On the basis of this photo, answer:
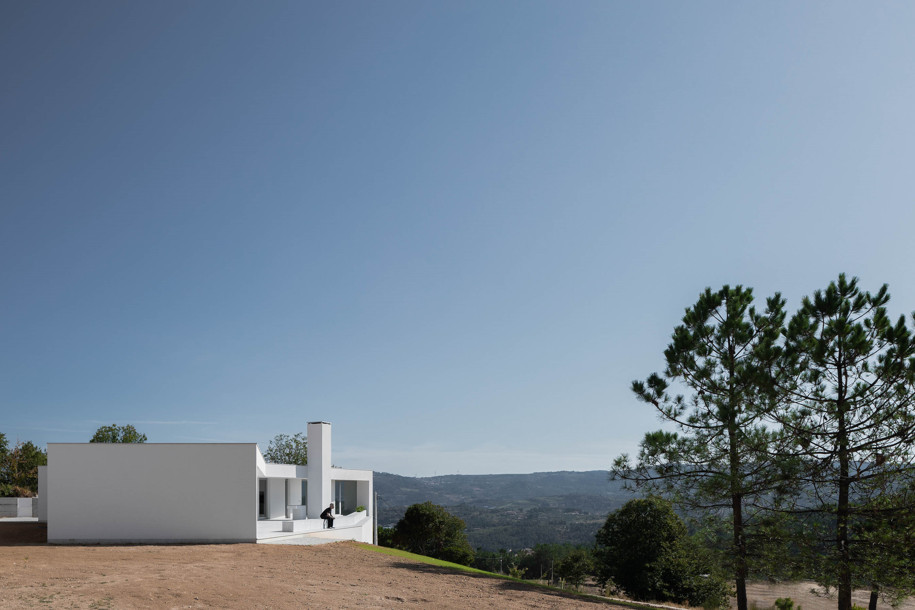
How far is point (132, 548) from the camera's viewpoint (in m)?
18.9

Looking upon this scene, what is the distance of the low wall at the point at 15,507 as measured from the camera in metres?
31.9

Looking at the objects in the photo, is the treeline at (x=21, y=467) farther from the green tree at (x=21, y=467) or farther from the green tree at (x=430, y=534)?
the green tree at (x=430, y=534)

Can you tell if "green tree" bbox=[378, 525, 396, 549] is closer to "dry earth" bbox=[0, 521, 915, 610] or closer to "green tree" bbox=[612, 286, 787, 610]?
"dry earth" bbox=[0, 521, 915, 610]

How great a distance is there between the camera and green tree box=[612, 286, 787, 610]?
15238 millimetres

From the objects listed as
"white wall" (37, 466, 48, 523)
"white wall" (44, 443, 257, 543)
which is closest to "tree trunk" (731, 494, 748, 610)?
"white wall" (44, 443, 257, 543)

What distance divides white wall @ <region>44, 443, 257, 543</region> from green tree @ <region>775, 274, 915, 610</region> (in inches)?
635

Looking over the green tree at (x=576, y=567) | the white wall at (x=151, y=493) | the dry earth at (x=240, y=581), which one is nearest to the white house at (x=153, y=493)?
the white wall at (x=151, y=493)

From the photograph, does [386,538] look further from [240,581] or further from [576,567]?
[240,581]

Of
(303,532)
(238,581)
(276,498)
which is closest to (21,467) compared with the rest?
(276,498)

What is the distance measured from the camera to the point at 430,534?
52125mm

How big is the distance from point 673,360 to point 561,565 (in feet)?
170

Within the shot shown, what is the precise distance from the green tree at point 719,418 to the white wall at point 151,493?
40.4ft

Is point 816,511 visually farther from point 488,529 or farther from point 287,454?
point 488,529

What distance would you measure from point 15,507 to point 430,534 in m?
29.5
